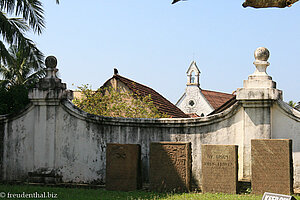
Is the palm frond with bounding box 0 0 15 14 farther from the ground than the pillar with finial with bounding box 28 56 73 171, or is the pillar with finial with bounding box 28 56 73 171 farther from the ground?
the palm frond with bounding box 0 0 15 14

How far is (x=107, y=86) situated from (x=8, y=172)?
28.4 feet

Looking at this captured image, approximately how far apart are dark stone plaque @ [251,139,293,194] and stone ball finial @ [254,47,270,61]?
1.75 m

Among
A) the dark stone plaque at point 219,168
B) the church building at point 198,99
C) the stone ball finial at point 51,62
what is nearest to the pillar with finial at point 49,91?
the stone ball finial at point 51,62

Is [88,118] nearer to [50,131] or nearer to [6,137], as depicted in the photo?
[50,131]

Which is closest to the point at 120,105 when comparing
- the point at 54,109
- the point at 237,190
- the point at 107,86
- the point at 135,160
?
the point at 107,86

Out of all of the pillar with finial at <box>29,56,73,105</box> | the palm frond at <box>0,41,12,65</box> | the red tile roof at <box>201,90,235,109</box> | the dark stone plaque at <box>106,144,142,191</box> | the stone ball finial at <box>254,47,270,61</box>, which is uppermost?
the red tile roof at <box>201,90,235,109</box>

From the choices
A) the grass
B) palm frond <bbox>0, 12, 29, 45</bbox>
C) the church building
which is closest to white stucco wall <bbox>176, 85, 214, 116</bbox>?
the church building

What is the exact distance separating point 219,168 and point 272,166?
3.28 ft

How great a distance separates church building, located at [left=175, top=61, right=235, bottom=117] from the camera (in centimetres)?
4600

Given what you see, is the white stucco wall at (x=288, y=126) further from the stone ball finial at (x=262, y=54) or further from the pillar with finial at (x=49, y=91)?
the pillar with finial at (x=49, y=91)

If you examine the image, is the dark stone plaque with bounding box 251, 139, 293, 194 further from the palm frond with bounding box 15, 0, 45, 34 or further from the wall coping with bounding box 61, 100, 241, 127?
the palm frond with bounding box 15, 0, 45, 34

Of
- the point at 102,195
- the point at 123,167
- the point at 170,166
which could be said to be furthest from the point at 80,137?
the point at 170,166

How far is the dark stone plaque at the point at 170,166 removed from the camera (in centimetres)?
824

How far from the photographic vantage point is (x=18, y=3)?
1316cm
